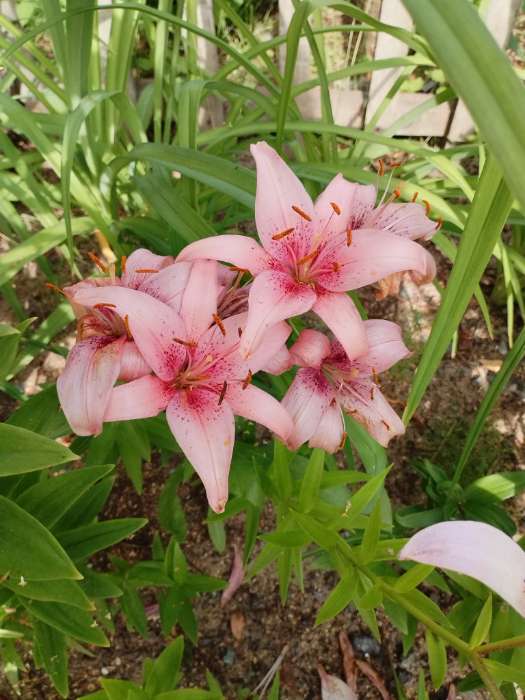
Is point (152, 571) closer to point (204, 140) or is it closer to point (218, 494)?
point (218, 494)

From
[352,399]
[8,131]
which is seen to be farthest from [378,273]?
[8,131]

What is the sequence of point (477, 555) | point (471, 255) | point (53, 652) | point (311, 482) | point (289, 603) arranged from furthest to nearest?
point (289, 603) < point (53, 652) < point (311, 482) < point (471, 255) < point (477, 555)

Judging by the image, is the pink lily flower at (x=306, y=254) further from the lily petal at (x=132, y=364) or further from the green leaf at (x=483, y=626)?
the green leaf at (x=483, y=626)

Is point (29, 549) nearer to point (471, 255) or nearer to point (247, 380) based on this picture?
point (247, 380)

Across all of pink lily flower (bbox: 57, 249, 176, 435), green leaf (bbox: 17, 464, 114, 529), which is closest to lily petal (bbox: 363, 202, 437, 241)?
pink lily flower (bbox: 57, 249, 176, 435)

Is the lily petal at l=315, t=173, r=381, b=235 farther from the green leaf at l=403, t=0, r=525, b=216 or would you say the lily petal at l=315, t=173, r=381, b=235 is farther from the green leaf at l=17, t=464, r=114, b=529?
the green leaf at l=17, t=464, r=114, b=529

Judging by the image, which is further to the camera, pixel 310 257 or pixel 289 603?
pixel 289 603

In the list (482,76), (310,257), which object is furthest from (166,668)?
(482,76)
